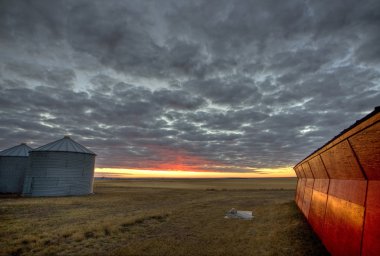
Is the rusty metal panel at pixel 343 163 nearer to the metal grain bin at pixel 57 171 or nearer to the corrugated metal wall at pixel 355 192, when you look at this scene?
the corrugated metal wall at pixel 355 192

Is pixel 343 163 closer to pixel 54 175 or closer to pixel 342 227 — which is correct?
pixel 342 227

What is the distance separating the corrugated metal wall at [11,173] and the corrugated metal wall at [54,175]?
4851 mm

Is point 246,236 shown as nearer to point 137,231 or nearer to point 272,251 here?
point 272,251

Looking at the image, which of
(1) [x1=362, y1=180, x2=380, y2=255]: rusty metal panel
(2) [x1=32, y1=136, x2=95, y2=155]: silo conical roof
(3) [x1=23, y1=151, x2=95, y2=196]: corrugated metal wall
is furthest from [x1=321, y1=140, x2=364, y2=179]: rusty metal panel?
(2) [x1=32, y1=136, x2=95, y2=155]: silo conical roof

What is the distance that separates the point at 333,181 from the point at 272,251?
9.98 feet

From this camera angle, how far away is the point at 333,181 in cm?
730

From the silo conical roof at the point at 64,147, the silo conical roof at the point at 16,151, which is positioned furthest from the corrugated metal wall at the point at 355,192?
the silo conical roof at the point at 16,151

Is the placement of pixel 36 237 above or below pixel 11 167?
below

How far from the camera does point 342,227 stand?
5.76m

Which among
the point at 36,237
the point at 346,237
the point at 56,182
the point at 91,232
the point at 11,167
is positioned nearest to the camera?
the point at 346,237

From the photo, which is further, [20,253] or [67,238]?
[67,238]

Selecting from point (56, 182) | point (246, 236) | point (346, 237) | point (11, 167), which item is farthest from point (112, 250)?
point (11, 167)

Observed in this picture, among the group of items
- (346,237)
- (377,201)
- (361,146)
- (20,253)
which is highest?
(361,146)

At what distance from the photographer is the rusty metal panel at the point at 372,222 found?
4027 mm
